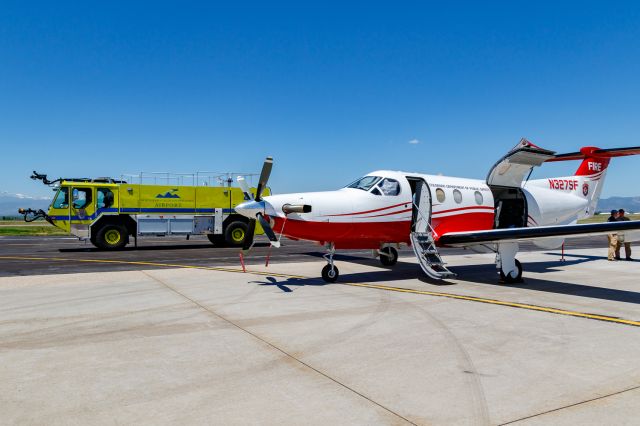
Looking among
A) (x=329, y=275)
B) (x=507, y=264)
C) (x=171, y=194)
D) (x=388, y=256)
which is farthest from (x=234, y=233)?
(x=507, y=264)

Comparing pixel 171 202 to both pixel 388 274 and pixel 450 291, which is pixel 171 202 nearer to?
pixel 388 274

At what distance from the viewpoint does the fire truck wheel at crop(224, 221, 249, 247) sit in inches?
949

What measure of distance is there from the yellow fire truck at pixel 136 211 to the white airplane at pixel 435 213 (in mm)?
11386

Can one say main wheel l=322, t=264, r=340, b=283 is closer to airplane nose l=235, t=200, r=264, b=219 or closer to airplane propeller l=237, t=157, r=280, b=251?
airplane propeller l=237, t=157, r=280, b=251

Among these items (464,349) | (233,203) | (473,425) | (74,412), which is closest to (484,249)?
(464,349)

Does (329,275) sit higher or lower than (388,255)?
lower

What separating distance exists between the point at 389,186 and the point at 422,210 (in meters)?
1.38

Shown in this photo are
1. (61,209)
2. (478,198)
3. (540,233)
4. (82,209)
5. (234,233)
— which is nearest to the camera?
(540,233)

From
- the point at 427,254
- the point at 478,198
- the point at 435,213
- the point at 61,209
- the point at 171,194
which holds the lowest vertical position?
the point at 427,254

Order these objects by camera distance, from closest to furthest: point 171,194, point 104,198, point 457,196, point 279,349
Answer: point 279,349, point 457,196, point 104,198, point 171,194

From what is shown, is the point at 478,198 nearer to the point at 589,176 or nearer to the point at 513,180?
the point at 513,180

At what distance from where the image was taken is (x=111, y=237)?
72.4 feet

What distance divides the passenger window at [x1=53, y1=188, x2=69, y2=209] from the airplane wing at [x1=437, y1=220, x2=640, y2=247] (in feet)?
59.1

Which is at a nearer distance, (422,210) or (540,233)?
(540,233)
